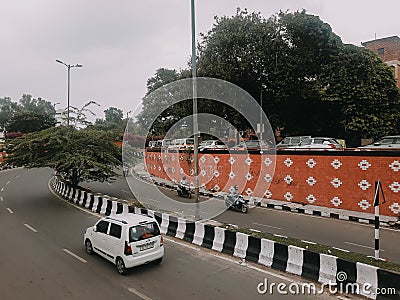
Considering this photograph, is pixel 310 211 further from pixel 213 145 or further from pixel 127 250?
pixel 213 145

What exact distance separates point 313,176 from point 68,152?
49.5ft

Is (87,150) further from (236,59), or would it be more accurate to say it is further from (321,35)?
(321,35)

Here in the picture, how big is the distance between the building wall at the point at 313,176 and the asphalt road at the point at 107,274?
9349 millimetres

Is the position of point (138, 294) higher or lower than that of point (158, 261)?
lower

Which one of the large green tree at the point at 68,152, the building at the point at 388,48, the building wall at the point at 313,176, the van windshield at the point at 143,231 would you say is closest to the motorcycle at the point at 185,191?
the building wall at the point at 313,176

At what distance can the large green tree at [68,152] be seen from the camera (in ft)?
62.9

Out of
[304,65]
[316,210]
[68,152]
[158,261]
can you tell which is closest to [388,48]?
[304,65]

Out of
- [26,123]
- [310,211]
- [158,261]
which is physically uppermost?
[26,123]

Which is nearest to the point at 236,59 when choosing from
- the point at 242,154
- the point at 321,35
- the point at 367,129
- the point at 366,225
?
the point at 321,35

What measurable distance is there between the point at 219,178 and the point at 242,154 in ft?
9.89

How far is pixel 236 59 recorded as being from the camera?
29.4 meters

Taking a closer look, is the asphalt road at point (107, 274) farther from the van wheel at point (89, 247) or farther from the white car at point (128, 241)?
the white car at point (128, 241)

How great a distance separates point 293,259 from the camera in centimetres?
876

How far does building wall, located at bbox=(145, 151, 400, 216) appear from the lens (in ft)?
50.0
